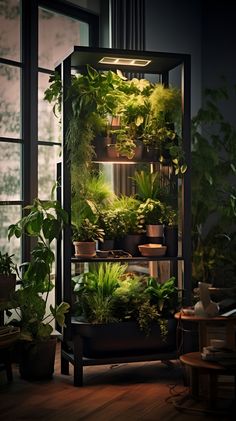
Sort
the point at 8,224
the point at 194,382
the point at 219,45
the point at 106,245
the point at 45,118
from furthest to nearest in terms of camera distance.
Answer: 1. the point at 219,45
2. the point at 45,118
3. the point at 8,224
4. the point at 106,245
5. the point at 194,382

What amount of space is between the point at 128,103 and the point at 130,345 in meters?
1.67

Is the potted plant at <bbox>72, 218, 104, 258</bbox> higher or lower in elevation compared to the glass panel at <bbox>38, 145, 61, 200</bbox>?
lower

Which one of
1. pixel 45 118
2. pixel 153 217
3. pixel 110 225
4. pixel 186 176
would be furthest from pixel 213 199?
pixel 45 118

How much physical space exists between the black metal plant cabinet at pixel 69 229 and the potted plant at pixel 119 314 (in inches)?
2.0

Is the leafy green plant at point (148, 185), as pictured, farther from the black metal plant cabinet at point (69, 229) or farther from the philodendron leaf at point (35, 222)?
the philodendron leaf at point (35, 222)

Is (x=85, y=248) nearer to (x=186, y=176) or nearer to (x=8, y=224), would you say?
(x=186, y=176)

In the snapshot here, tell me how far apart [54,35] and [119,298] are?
237cm

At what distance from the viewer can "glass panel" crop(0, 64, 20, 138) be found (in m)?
5.64

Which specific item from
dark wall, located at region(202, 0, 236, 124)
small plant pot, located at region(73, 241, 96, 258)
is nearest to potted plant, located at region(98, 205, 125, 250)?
small plant pot, located at region(73, 241, 96, 258)

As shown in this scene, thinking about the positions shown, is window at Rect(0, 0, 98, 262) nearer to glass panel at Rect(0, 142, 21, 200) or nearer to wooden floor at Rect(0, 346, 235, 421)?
glass panel at Rect(0, 142, 21, 200)

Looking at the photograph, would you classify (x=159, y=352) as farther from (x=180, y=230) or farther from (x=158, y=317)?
(x=180, y=230)

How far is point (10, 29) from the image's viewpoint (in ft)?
18.6

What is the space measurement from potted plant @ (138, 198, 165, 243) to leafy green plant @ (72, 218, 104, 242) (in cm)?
34

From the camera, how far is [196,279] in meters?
6.07
